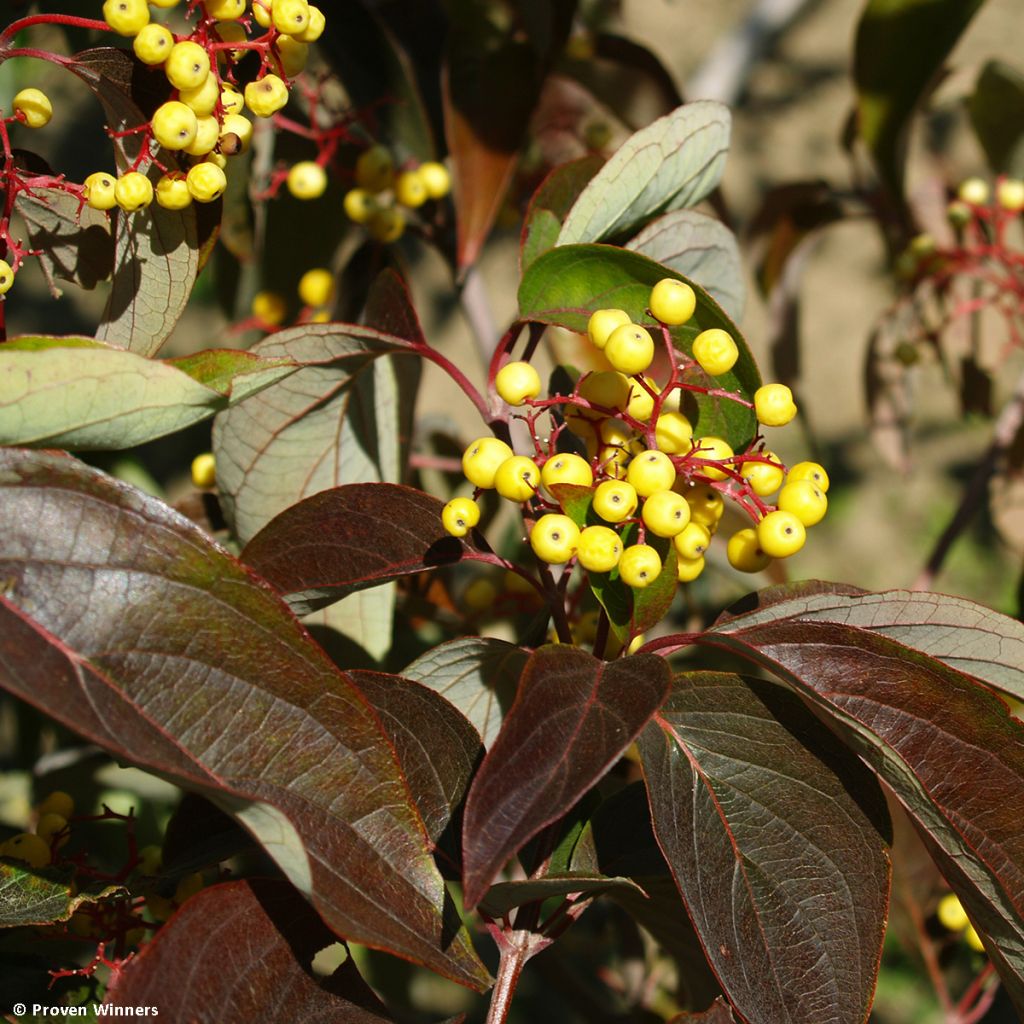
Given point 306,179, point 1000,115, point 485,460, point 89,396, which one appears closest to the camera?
point 89,396

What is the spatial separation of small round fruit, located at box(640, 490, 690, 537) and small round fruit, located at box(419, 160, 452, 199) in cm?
87

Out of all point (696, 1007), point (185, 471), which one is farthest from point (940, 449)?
point (696, 1007)

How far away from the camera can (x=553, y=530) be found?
863mm

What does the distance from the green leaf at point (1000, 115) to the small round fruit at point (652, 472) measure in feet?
4.49

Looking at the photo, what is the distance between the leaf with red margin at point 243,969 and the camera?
2.44 ft

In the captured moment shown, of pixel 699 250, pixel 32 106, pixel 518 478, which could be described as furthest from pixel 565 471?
pixel 32 106

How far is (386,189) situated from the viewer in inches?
60.3

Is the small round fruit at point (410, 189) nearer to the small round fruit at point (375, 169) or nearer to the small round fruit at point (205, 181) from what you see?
the small round fruit at point (375, 169)

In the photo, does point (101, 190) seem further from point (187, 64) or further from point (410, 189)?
point (410, 189)

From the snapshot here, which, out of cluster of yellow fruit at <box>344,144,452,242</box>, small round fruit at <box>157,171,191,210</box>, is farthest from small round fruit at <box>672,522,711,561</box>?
cluster of yellow fruit at <box>344,144,452,242</box>

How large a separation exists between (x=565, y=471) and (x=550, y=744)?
25 cm

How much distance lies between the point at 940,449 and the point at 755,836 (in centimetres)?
340

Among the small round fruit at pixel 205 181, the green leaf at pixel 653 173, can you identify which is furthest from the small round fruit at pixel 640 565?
the small round fruit at pixel 205 181

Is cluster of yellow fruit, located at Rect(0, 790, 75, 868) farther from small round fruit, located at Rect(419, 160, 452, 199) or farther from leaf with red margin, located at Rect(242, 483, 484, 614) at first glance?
small round fruit, located at Rect(419, 160, 452, 199)
